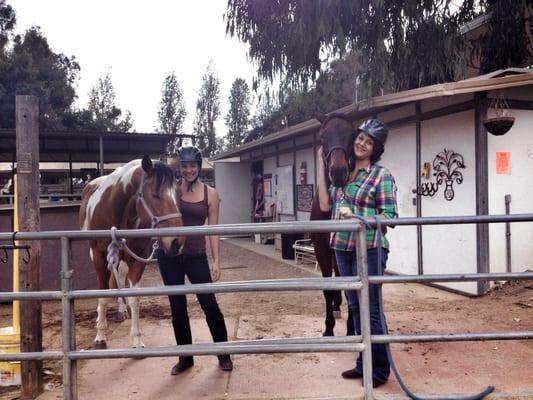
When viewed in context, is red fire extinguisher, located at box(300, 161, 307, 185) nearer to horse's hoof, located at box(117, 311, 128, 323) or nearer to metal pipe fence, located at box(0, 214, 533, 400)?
horse's hoof, located at box(117, 311, 128, 323)

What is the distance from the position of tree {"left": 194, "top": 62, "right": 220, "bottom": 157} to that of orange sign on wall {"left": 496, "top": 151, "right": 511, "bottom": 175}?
4078 centimetres

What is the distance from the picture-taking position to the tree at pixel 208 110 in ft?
150

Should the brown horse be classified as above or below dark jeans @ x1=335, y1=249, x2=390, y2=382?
above

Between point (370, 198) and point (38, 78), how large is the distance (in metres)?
29.4

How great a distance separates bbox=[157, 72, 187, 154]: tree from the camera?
43469 mm

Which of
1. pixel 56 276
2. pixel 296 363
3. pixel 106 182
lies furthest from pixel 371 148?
pixel 56 276

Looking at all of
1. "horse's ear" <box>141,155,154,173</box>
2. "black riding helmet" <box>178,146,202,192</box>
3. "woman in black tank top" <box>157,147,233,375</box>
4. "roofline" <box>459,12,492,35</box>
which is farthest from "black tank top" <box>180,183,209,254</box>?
"roofline" <box>459,12,492,35</box>

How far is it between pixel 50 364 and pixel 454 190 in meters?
5.31

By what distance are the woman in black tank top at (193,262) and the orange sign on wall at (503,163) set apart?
165 inches

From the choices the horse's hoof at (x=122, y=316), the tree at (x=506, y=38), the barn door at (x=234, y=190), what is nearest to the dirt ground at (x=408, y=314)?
the horse's hoof at (x=122, y=316)

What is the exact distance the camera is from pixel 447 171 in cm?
632

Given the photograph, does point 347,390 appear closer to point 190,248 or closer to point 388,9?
point 190,248

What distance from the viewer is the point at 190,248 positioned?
3373mm

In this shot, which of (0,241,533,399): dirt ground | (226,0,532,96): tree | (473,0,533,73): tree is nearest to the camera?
(0,241,533,399): dirt ground
